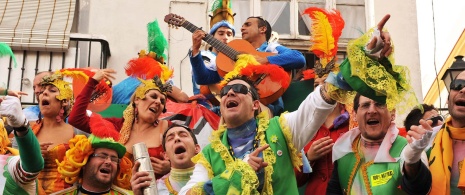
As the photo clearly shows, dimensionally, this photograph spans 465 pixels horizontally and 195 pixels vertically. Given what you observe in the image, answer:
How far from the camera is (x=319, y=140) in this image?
7.69 metres

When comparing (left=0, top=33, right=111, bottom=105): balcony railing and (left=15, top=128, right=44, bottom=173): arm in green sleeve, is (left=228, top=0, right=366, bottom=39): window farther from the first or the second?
(left=15, top=128, right=44, bottom=173): arm in green sleeve

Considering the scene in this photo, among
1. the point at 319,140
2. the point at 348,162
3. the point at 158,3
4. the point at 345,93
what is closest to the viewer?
the point at 345,93

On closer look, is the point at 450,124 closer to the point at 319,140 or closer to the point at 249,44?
the point at 319,140

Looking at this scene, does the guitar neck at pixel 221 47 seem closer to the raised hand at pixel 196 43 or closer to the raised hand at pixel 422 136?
the raised hand at pixel 196 43

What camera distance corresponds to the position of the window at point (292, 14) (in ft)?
43.3

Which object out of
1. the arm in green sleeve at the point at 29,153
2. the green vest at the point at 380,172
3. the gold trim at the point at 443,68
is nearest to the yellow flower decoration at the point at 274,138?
the green vest at the point at 380,172

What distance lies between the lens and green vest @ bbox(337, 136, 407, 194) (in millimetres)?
6895

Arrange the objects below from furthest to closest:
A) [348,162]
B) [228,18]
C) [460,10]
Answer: [460,10] < [228,18] < [348,162]

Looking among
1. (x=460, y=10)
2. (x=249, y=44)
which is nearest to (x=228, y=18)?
(x=249, y=44)

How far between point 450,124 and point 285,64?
2.47 meters

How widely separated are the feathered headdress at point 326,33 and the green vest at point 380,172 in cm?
145

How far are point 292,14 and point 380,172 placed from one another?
6.52m

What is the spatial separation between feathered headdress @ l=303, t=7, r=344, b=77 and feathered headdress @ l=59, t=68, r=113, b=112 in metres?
2.05

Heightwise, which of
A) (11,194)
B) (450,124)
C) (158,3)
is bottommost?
(11,194)
